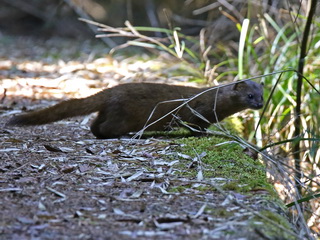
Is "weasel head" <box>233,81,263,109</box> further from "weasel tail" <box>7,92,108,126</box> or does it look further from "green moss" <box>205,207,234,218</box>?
"green moss" <box>205,207,234,218</box>

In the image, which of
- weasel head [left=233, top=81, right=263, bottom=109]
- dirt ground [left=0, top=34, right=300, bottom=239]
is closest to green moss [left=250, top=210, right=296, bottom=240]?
dirt ground [left=0, top=34, right=300, bottom=239]

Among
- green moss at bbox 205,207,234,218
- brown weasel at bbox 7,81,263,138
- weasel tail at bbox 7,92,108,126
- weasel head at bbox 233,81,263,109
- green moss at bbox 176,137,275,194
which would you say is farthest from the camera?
weasel head at bbox 233,81,263,109

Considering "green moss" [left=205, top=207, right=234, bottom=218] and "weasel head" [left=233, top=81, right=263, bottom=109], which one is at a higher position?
"weasel head" [left=233, top=81, right=263, bottom=109]

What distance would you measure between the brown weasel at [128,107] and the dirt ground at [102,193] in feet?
0.54

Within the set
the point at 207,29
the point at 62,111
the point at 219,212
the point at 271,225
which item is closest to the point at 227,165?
the point at 219,212

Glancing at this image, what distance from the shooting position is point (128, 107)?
15.3 ft

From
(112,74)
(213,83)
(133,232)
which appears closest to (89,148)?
(133,232)

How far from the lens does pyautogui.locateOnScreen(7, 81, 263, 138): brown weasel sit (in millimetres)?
4438

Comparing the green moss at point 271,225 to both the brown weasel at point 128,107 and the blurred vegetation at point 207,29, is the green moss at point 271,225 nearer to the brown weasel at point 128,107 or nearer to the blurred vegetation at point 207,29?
the brown weasel at point 128,107

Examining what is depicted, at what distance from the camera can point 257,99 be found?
17.0 feet

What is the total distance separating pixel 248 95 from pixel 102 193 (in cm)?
261

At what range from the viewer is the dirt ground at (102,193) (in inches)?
96.4

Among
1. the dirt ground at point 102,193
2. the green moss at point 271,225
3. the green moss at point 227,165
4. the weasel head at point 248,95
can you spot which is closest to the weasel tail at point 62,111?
the dirt ground at point 102,193

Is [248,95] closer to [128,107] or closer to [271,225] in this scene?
[128,107]
